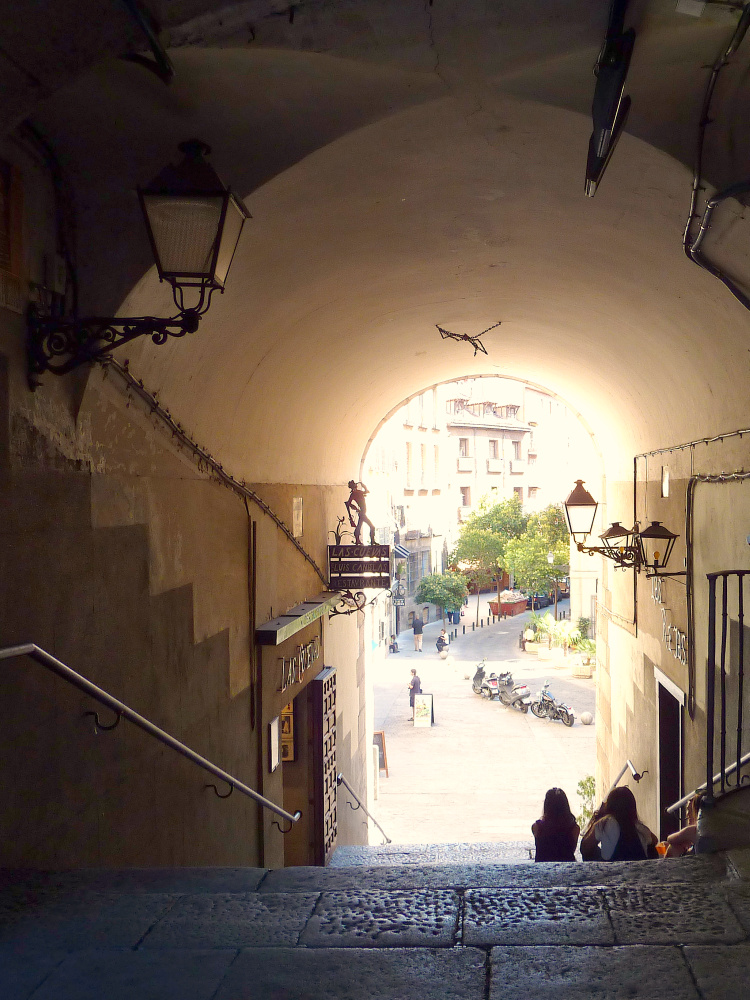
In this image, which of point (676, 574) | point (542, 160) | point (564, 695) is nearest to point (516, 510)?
point (564, 695)

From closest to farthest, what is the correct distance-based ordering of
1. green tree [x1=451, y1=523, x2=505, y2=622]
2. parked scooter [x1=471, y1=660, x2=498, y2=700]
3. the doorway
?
the doorway, parked scooter [x1=471, y1=660, x2=498, y2=700], green tree [x1=451, y1=523, x2=505, y2=622]

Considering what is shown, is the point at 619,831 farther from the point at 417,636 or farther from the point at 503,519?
the point at 503,519

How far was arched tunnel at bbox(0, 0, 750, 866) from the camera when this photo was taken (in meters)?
3.04

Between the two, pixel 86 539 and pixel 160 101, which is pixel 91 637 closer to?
pixel 86 539

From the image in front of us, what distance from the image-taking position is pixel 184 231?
3234 millimetres

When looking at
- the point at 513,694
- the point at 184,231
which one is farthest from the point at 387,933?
the point at 513,694

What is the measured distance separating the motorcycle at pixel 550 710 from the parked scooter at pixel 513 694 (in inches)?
17.7

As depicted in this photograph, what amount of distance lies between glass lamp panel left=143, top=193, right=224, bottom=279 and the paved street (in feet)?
30.7

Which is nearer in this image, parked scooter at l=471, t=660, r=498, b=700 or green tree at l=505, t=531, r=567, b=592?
parked scooter at l=471, t=660, r=498, b=700

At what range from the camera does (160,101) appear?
10.8 feet

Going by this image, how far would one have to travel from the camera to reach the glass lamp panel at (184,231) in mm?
3184

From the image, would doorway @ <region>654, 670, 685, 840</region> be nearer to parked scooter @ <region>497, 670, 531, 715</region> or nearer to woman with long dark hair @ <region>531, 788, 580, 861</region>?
woman with long dark hair @ <region>531, 788, 580, 861</region>

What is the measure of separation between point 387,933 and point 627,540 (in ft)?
21.9

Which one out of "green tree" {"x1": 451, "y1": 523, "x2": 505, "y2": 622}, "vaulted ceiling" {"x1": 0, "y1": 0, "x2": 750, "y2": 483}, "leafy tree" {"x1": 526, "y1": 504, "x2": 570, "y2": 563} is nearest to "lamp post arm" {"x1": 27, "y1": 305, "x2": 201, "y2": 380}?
"vaulted ceiling" {"x1": 0, "y1": 0, "x2": 750, "y2": 483}
